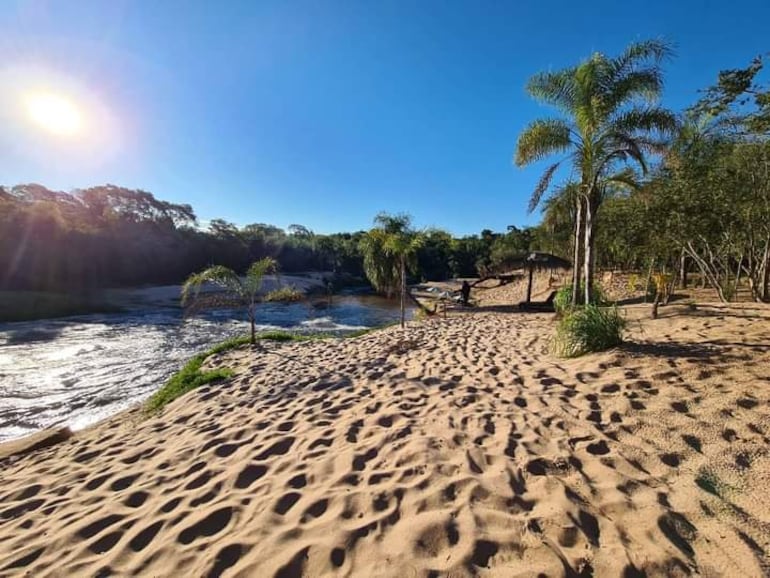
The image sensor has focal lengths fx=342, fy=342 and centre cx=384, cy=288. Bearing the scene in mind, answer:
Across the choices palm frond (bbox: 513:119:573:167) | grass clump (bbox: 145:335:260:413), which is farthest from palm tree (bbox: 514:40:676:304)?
grass clump (bbox: 145:335:260:413)

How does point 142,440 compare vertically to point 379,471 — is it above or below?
below

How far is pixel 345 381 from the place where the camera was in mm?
5258

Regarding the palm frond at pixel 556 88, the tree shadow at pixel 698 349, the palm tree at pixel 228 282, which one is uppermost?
the palm frond at pixel 556 88

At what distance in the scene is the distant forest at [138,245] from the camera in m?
30.4

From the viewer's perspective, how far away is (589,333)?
5.39m

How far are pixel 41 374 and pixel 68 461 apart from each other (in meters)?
6.81

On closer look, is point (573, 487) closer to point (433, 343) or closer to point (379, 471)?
point (379, 471)

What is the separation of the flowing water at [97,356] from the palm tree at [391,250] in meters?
2.53

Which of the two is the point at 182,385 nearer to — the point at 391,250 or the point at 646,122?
the point at 391,250

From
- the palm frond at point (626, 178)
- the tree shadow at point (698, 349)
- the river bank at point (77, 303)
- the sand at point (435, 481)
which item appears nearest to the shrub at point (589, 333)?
the tree shadow at point (698, 349)

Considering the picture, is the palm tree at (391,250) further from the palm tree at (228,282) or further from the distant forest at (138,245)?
the palm tree at (228,282)

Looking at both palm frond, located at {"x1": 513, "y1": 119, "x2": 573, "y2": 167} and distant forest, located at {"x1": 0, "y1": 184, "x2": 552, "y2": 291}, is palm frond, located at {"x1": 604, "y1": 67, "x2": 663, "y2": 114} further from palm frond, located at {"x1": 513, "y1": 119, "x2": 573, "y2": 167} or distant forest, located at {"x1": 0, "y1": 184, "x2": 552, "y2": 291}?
distant forest, located at {"x1": 0, "y1": 184, "x2": 552, "y2": 291}

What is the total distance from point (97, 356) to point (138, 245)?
38.1m

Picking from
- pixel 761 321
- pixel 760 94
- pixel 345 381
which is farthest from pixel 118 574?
pixel 761 321
